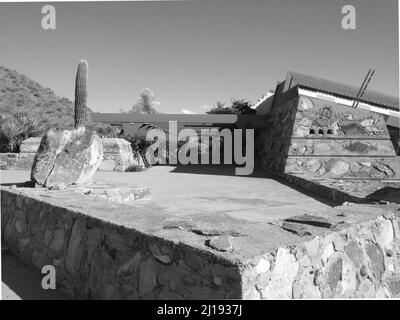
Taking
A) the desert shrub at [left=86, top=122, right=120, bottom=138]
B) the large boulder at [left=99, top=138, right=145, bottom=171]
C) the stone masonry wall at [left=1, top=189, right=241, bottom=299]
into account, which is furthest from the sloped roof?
the stone masonry wall at [left=1, top=189, right=241, bottom=299]

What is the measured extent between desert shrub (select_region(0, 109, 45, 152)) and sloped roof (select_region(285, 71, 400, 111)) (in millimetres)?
11406

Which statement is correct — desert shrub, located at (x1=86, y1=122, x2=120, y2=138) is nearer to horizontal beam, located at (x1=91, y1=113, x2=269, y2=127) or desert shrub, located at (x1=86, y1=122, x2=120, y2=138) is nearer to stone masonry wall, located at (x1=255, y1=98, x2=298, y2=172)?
horizontal beam, located at (x1=91, y1=113, x2=269, y2=127)

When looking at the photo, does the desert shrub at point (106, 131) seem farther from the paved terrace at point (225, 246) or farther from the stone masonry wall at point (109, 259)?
the paved terrace at point (225, 246)

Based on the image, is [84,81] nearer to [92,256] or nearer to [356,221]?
[92,256]

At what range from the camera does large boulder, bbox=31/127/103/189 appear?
232 inches

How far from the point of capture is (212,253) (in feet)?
7.09

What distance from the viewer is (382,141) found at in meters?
10.7

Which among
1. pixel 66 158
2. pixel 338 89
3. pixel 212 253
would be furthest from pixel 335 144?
pixel 212 253

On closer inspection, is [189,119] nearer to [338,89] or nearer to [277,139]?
[277,139]

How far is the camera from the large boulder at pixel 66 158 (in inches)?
232

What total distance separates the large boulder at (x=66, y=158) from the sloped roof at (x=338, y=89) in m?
8.81

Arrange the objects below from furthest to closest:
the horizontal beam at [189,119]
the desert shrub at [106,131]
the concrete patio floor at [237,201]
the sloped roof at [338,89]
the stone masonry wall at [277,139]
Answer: the desert shrub at [106,131], the horizontal beam at [189,119], the sloped roof at [338,89], the stone masonry wall at [277,139], the concrete patio floor at [237,201]

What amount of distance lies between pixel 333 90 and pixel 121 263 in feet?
41.2

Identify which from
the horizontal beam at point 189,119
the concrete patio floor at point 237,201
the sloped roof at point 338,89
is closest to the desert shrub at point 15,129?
the horizontal beam at point 189,119
